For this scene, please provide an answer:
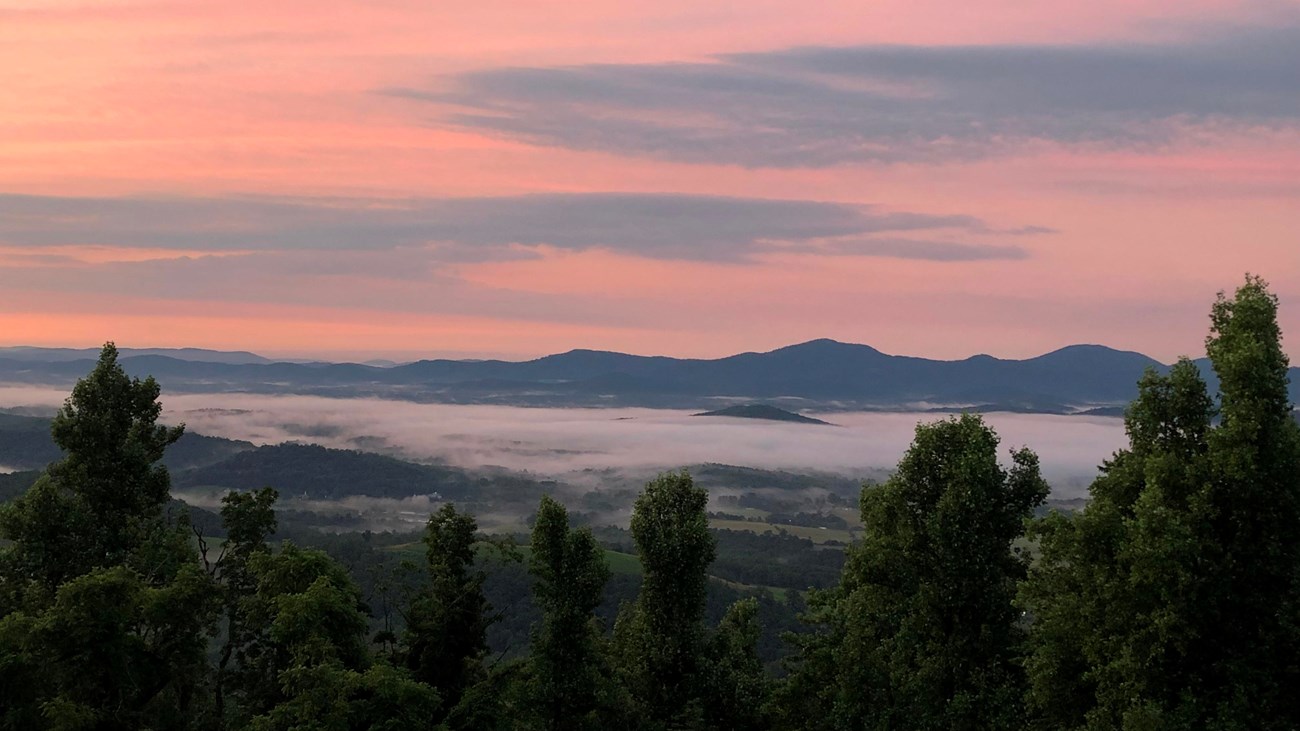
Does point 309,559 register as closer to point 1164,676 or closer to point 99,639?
point 99,639

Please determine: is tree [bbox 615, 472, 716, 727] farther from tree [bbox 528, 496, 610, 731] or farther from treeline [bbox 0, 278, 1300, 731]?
tree [bbox 528, 496, 610, 731]

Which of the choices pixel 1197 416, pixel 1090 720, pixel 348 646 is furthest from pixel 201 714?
pixel 1197 416

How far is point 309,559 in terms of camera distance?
37500mm

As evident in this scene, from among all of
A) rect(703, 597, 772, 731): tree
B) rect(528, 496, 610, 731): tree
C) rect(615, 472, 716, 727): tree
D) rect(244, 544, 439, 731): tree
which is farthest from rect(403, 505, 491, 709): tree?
rect(703, 597, 772, 731): tree

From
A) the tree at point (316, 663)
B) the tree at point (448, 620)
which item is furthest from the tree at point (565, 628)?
the tree at point (316, 663)

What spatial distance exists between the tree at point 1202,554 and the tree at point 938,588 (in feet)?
17.7

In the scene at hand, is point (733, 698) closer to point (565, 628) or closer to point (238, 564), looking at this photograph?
point (565, 628)

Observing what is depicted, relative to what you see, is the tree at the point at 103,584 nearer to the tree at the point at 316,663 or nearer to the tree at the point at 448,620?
the tree at the point at 316,663

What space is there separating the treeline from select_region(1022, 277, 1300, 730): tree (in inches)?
3.5

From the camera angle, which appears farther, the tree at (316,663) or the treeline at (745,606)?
the tree at (316,663)

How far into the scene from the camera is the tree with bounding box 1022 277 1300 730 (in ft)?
97.1

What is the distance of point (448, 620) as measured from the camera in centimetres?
4191

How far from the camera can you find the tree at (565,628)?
4256 cm

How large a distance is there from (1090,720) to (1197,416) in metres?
9.63
